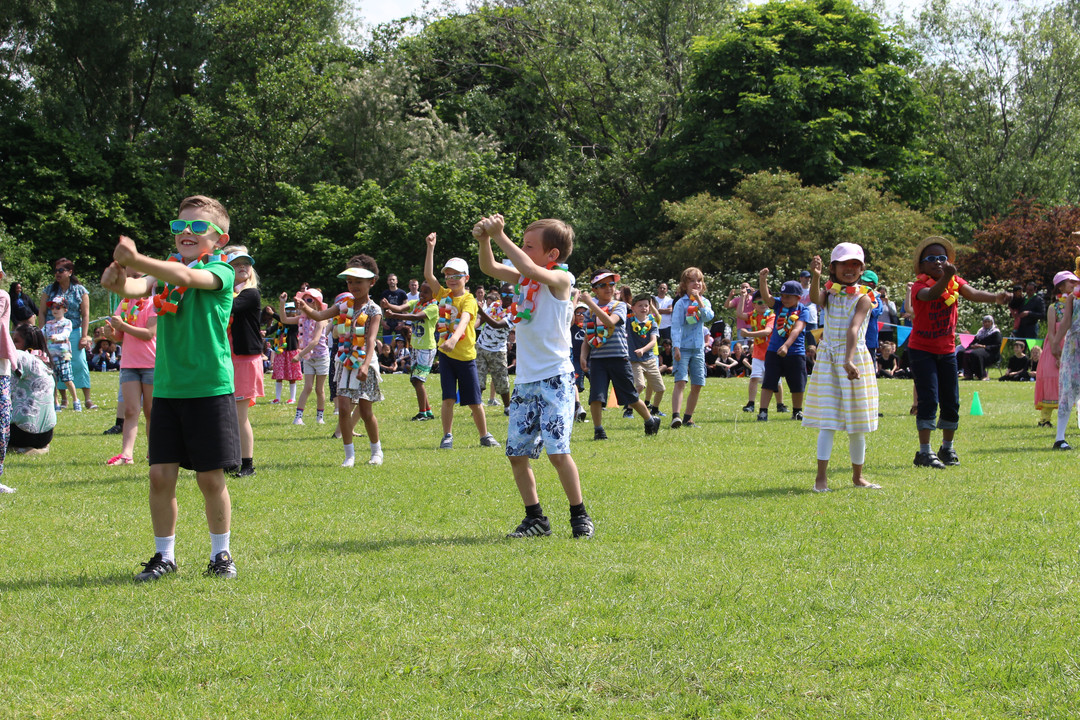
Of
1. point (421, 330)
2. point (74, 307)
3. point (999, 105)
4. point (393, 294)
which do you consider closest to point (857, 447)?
point (421, 330)

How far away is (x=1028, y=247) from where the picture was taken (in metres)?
35.3

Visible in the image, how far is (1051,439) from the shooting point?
459 inches

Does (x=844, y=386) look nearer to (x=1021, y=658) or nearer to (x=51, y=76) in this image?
(x=1021, y=658)

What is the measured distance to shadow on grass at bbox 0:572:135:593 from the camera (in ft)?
17.3

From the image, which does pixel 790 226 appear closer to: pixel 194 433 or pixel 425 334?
pixel 425 334

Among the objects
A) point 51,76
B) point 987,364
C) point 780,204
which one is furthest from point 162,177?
point 987,364

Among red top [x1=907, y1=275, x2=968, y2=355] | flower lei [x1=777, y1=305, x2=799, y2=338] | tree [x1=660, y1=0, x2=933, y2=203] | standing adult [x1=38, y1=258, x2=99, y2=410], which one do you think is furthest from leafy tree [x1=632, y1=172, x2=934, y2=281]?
red top [x1=907, y1=275, x2=968, y2=355]

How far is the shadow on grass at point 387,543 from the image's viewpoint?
6148mm

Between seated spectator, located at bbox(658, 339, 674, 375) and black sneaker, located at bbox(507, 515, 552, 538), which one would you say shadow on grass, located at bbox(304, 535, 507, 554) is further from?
seated spectator, located at bbox(658, 339, 674, 375)

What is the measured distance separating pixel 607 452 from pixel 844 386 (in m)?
3.31

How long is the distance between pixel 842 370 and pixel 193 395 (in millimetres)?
5136

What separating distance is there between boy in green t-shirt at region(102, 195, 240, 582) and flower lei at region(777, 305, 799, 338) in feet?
32.3

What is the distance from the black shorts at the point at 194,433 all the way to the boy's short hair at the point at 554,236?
2.16m

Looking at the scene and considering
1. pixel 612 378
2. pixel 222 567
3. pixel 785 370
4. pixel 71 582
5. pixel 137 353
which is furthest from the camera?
pixel 785 370
